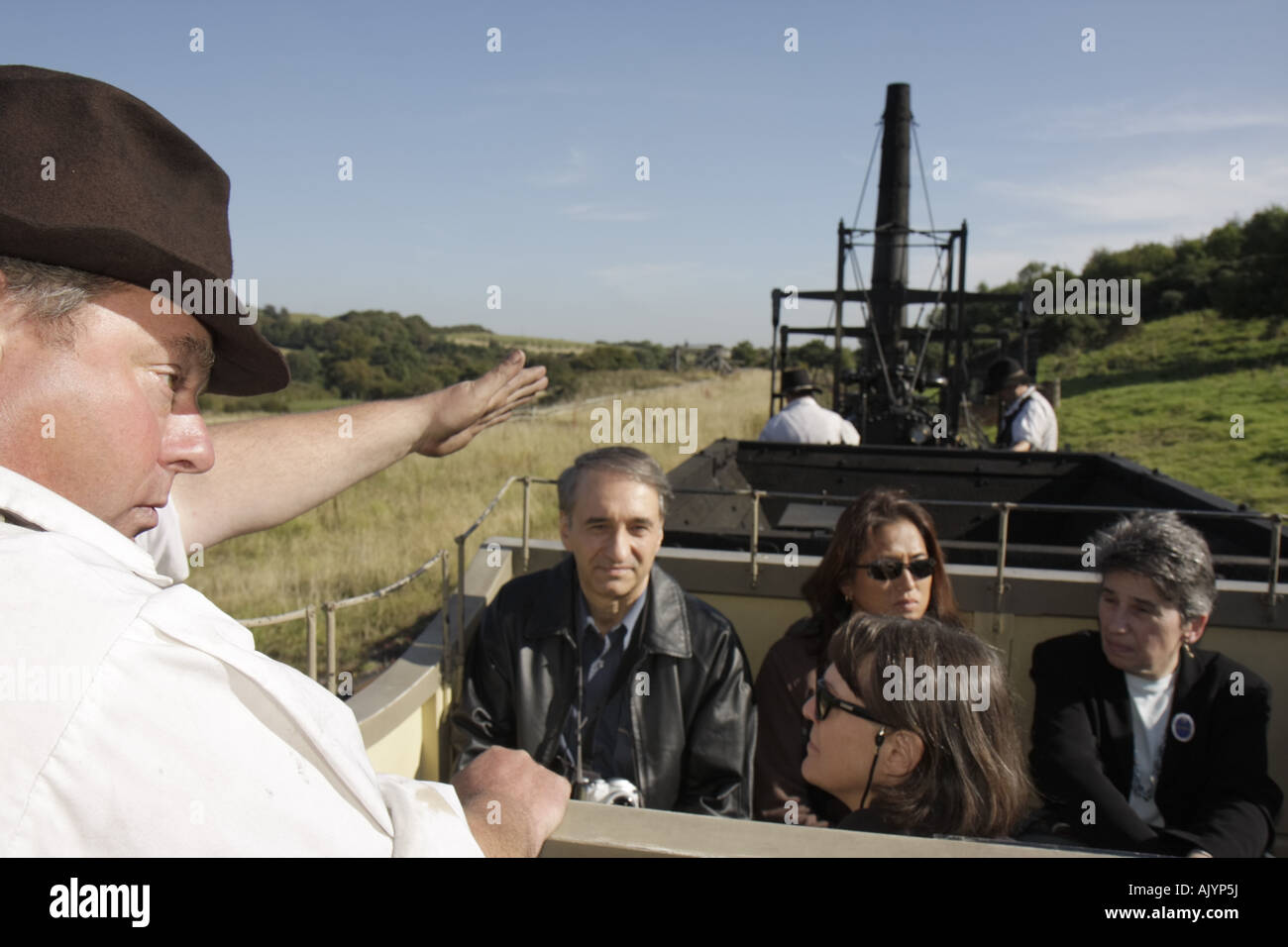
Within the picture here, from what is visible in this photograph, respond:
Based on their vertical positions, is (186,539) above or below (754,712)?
above

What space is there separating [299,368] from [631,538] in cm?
4068

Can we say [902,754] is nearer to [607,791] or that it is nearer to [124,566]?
[607,791]

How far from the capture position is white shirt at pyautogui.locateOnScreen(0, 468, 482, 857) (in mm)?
631

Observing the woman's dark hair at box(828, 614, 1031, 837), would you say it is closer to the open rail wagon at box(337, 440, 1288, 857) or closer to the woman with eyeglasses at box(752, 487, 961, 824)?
the open rail wagon at box(337, 440, 1288, 857)

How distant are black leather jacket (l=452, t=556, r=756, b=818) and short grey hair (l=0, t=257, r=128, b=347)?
1.93 m

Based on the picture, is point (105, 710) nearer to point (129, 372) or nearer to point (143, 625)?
point (143, 625)

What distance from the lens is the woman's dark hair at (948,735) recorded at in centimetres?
181

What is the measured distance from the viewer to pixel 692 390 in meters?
33.3

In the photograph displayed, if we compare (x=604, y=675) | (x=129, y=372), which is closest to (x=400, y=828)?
(x=129, y=372)

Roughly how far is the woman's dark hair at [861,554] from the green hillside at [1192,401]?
7.09 metres

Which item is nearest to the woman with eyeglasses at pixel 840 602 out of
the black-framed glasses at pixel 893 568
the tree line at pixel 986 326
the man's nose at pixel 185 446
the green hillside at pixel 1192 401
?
the black-framed glasses at pixel 893 568

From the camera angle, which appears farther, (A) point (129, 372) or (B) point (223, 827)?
(A) point (129, 372)

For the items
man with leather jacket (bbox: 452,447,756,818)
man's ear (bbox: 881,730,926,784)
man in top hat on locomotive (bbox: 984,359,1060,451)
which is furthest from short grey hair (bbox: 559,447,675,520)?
man in top hat on locomotive (bbox: 984,359,1060,451)

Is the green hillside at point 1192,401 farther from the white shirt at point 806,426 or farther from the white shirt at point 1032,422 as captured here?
the white shirt at point 806,426
